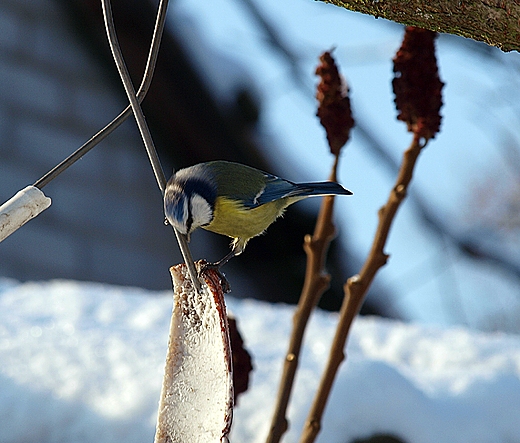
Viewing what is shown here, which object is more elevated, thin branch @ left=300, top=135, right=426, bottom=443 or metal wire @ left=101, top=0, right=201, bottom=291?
metal wire @ left=101, top=0, right=201, bottom=291

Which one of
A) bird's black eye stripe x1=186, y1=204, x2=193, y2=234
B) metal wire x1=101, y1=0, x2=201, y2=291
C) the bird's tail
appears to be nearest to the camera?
metal wire x1=101, y1=0, x2=201, y2=291

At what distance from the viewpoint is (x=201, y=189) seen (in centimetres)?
72

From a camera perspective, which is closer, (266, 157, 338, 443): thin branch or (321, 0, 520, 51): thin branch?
(321, 0, 520, 51): thin branch

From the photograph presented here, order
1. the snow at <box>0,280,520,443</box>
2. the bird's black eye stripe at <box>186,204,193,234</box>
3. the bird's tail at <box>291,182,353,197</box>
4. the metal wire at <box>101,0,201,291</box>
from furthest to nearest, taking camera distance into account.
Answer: the snow at <box>0,280,520,443</box>, the bird's tail at <box>291,182,353,197</box>, the bird's black eye stripe at <box>186,204,193,234</box>, the metal wire at <box>101,0,201,291</box>

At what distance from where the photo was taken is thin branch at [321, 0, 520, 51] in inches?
20.7

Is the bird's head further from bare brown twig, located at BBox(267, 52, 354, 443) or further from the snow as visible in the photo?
the snow

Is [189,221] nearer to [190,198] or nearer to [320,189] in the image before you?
[190,198]

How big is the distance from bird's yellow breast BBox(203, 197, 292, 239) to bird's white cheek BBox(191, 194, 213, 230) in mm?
27

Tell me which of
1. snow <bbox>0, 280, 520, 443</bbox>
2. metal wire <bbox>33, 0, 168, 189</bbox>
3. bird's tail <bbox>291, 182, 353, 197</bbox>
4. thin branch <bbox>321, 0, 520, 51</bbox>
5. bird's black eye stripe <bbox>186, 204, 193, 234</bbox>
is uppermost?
thin branch <bbox>321, 0, 520, 51</bbox>

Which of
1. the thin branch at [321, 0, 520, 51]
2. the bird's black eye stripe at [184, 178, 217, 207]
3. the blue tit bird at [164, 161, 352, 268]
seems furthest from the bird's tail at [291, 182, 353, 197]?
the thin branch at [321, 0, 520, 51]

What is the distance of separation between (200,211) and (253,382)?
1.26 ft

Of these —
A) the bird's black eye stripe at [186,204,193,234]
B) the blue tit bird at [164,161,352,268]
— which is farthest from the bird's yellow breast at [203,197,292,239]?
the bird's black eye stripe at [186,204,193,234]

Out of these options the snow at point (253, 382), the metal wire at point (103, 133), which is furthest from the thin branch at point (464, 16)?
the snow at point (253, 382)

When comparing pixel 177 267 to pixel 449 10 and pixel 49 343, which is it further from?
pixel 49 343
